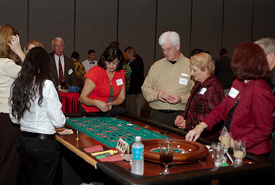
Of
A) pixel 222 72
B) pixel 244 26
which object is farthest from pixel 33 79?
pixel 244 26

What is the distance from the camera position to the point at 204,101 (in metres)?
2.88

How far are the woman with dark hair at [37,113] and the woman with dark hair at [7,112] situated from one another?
76 cm

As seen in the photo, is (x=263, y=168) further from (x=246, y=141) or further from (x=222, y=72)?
(x=222, y=72)

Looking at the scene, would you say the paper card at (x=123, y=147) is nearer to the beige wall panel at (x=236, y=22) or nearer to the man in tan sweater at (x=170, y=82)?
the man in tan sweater at (x=170, y=82)

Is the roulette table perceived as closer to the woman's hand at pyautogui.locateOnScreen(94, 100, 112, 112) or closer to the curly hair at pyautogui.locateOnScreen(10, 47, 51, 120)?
the curly hair at pyautogui.locateOnScreen(10, 47, 51, 120)

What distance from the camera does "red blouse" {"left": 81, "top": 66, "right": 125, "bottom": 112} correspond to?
366 centimetres

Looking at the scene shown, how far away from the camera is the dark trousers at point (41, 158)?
2.46 metres

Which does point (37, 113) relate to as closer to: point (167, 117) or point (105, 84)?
point (105, 84)

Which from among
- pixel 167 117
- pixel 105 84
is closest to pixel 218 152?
pixel 167 117

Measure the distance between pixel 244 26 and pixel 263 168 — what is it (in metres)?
9.98

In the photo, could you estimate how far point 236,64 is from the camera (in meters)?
2.17

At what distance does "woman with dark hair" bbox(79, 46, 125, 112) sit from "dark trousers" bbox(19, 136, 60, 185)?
3.72 ft

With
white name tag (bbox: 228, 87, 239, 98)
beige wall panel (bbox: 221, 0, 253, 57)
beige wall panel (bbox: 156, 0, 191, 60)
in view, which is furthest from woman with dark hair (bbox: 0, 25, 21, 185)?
beige wall panel (bbox: 221, 0, 253, 57)

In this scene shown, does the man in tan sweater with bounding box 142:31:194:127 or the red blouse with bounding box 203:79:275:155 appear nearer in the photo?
the red blouse with bounding box 203:79:275:155
